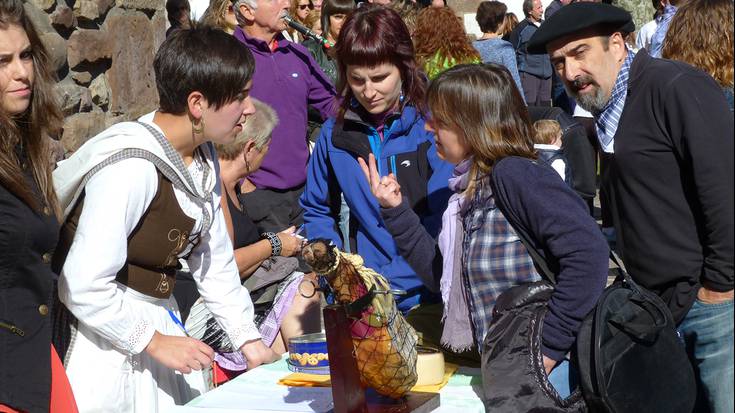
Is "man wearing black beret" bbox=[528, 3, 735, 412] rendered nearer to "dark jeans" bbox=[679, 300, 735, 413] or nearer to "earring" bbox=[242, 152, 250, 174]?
"dark jeans" bbox=[679, 300, 735, 413]

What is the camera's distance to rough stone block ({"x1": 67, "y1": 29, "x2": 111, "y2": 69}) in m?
4.68

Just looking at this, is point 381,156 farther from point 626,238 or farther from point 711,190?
point 711,190

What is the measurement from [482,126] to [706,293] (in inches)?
32.6

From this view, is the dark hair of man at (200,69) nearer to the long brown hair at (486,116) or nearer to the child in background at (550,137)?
the long brown hair at (486,116)

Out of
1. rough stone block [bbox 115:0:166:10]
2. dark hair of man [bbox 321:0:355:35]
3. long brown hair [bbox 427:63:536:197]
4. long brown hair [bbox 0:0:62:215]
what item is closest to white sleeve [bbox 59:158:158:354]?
long brown hair [bbox 0:0:62:215]

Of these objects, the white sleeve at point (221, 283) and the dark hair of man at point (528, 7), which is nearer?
the white sleeve at point (221, 283)

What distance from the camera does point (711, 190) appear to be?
2.79 m

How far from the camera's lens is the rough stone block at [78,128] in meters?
4.60

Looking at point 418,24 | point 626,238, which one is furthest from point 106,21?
point 626,238

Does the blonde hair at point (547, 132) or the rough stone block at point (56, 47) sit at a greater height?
the rough stone block at point (56, 47)

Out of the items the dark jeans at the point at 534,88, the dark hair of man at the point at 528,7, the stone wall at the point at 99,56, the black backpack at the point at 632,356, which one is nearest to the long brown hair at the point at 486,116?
the black backpack at the point at 632,356

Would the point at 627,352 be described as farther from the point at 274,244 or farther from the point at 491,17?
the point at 491,17

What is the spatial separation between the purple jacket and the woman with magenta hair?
1.23 metres

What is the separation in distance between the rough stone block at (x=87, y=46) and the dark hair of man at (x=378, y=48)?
1615 millimetres
